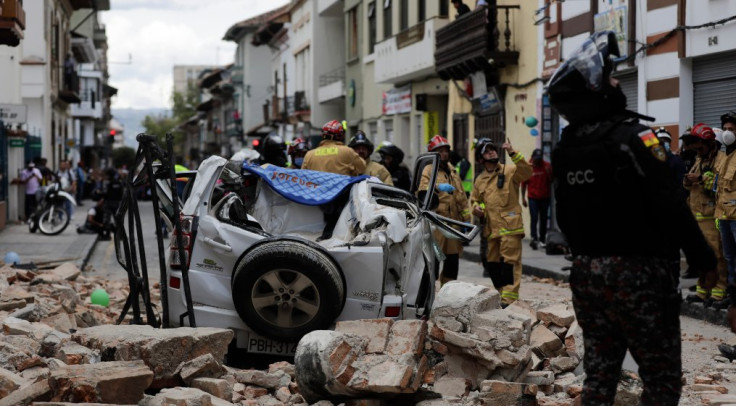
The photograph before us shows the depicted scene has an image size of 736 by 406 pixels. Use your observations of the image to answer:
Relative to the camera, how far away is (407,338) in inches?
249

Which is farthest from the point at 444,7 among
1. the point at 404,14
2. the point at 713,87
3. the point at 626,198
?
the point at 626,198

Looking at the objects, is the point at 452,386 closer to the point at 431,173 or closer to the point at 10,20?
the point at 431,173

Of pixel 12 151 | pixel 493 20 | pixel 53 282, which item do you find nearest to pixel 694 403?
pixel 53 282

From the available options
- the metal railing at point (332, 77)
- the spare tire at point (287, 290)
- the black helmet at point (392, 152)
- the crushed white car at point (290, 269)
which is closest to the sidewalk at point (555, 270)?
the crushed white car at point (290, 269)

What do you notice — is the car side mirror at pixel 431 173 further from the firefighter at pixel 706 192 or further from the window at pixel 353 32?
the window at pixel 353 32

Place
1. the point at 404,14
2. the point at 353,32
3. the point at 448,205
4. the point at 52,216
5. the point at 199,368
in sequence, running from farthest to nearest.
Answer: the point at 353,32
the point at 404,14
the point at 52,216
the point at 448,205
the point at 199,368

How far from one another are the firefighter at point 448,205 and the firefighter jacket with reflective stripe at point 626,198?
6.23 metres

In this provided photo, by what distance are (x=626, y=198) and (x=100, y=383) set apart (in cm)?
278

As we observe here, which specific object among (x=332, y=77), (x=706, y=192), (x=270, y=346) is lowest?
(x=270, y=346)

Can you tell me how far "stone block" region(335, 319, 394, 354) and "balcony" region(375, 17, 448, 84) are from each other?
72.9 feet

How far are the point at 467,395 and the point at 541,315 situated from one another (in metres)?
1.50

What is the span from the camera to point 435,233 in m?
11.1

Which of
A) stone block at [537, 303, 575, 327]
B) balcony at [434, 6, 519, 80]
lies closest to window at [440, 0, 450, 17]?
balcony at [434, 6, 519, 80]

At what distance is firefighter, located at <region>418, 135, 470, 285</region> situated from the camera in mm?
10938
